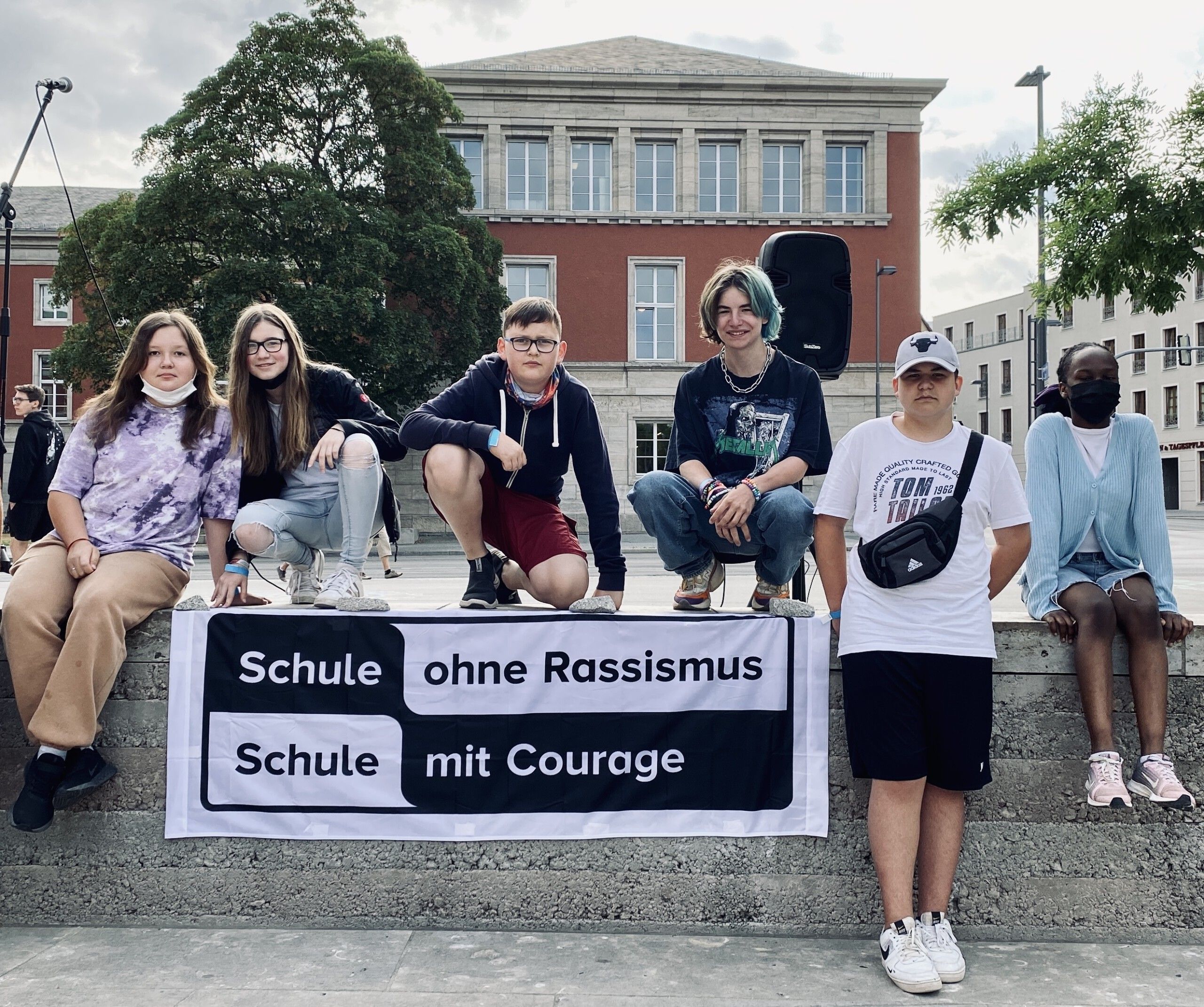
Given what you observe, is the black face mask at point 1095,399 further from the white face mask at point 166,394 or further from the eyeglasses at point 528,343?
the white face mask at point 166,394

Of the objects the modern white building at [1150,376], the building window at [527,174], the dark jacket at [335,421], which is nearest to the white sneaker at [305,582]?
the dark jacket at [335,421]

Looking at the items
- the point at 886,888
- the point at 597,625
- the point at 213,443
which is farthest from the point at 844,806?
the point at 213,443

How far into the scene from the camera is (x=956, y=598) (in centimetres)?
324

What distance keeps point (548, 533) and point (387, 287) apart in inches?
993

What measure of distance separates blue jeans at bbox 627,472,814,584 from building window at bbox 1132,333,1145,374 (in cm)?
6295

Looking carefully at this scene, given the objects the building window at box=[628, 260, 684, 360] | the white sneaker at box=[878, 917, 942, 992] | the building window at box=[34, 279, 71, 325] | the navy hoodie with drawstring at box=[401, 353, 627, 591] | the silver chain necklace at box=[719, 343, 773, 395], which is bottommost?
the white sneaker at box=[878, 917, 942, 992]

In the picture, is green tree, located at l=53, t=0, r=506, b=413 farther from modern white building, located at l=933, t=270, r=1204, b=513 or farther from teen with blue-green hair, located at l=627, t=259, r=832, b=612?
modern white building, located at l=933, t=270, r=1204, b=513

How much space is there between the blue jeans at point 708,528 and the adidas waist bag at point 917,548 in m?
0.70

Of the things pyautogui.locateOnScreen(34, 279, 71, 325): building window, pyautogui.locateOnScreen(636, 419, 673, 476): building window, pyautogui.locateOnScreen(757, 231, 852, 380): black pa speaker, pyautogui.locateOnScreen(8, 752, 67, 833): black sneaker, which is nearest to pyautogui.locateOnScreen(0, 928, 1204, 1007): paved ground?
pyautogui.locateOnScreen(8, 752, 67, 833): black sneaker

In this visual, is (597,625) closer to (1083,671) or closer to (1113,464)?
(1083,671)

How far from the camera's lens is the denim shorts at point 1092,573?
11.8 feet

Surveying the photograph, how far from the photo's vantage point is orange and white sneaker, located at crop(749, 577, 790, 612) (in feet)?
13.2

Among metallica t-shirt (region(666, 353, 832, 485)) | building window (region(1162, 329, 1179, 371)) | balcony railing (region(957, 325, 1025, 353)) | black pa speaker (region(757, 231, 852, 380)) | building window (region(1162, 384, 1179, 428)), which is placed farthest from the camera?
balcony railing (region(957, 325, 1025, 353))

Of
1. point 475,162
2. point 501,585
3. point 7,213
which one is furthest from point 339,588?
point 475,162
